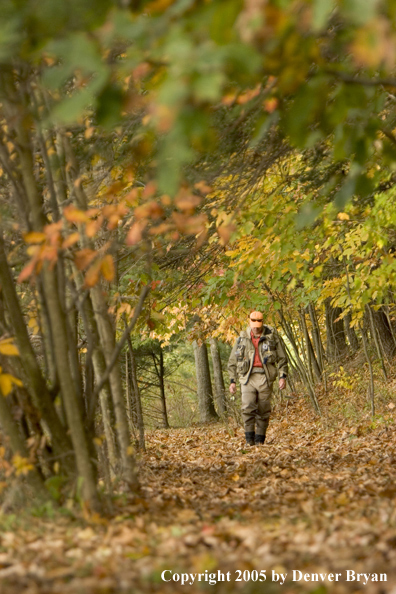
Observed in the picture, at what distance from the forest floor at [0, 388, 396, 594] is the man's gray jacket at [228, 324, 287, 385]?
3239 mm

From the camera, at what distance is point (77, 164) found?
17.9 ft

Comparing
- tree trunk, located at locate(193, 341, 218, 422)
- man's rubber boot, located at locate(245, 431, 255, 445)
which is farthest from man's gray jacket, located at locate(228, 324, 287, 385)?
tree trunk, located at locate(193, 341, 218, 422)

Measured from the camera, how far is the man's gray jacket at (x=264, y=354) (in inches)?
376

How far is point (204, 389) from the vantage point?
19.5 metres

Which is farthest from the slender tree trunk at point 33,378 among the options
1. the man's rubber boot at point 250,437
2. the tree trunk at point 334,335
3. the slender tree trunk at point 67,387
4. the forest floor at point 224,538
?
the tree trunk at point 334,335

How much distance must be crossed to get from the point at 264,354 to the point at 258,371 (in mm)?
297

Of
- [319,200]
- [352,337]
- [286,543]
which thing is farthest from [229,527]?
[352,337]

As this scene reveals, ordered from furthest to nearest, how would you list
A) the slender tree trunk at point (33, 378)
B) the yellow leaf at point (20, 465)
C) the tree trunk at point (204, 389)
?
1. the tree trunk at point (204, 389)
2. the slender tree trunk at point (33, 378)
3. the yellow leaf at point (20, 465)

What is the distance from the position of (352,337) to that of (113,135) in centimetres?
1319

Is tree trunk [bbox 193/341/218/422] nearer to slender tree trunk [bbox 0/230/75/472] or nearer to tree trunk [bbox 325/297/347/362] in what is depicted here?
tree trunk [bbox 325/297/347/362]

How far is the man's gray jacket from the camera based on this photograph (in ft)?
31.3

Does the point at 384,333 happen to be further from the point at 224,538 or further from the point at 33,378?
the point at 224,538

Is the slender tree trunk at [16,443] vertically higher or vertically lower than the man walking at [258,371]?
lower

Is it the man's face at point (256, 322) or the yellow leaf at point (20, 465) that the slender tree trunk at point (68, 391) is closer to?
the yellow leaf at point (20, 465)
